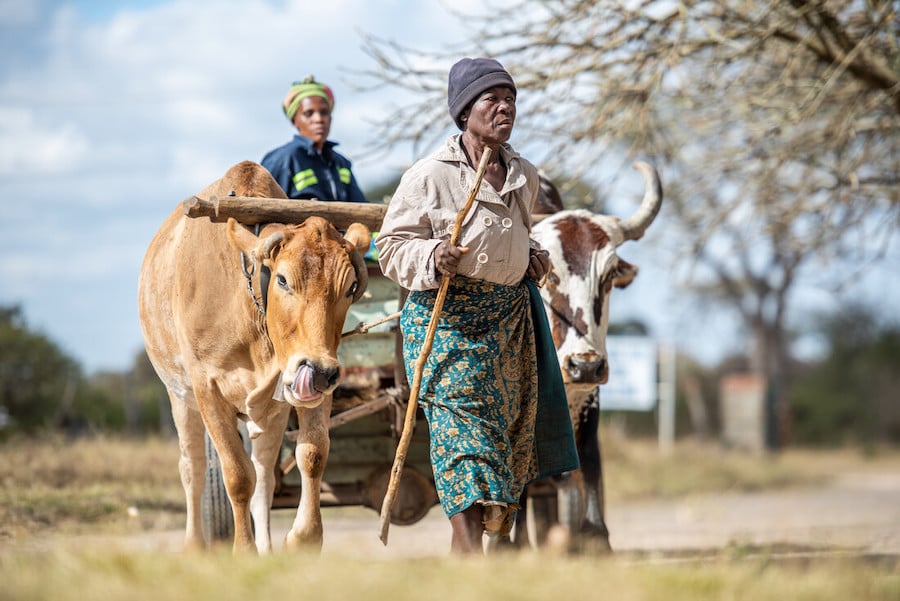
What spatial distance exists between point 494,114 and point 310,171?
200cm

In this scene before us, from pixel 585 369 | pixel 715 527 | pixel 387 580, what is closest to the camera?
pixel 387 580

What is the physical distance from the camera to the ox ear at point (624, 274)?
609 centimetres

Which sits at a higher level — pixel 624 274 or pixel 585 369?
pixel 624 274

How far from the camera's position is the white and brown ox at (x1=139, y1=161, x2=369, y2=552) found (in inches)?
176

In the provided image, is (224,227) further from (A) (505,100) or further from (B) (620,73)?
(B) (620,73)

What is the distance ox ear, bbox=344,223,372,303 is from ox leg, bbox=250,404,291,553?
778mm

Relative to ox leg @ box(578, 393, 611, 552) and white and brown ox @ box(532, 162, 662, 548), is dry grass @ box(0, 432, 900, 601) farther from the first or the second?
ox leg @ box(578, 393, 611, 552)

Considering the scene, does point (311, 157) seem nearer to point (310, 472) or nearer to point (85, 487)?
point (310, 472)

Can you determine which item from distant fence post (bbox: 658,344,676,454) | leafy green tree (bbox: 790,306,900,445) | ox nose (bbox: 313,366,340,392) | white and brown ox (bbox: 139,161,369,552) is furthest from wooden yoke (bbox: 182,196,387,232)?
leafy green tree (bbox: 790,306,900,445)

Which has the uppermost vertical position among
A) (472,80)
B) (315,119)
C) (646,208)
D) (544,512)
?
(315,119)

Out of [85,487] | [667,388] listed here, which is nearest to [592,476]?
[85,487]

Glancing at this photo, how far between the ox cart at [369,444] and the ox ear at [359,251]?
0.81 meters

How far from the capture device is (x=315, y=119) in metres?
6.36

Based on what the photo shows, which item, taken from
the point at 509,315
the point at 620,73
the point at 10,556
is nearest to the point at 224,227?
the point at 509,315
